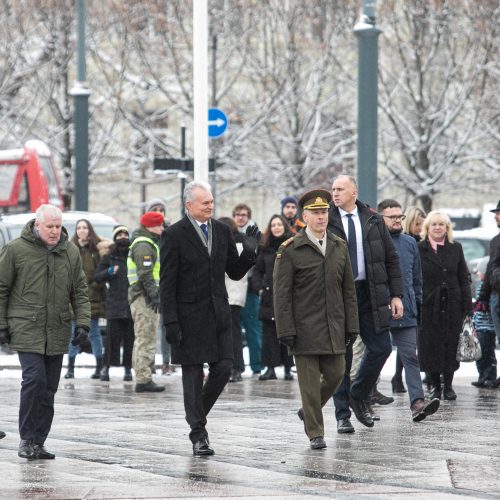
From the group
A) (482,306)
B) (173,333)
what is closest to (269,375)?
(482,306)

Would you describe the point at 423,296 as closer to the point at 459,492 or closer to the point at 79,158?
the point at 459,492

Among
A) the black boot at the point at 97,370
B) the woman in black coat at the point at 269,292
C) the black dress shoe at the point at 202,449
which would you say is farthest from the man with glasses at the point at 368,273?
the black boot at the point at 97,370

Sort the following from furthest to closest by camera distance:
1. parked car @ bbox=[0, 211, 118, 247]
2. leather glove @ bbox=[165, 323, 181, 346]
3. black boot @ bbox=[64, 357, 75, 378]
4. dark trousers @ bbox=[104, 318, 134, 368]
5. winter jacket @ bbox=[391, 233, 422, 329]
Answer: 1. parked car @ bbox=[0, 211, 118, 247]
2. black boot @ bbox=[64, 357, 75, 378]
3. dark trousers @ bbox=[104, 318, 134, 368]
4. winter jacket @ bbox=[391, 233, 422, 329]
5. leather glove @ bbox=[165, 323, 181, 346]

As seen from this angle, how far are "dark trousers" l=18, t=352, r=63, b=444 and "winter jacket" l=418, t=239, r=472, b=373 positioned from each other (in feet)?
16.3

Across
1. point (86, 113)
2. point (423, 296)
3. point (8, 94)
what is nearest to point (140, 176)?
point (8, 94)

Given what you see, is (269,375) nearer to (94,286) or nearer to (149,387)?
(149,387)

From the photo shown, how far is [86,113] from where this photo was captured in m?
26.0

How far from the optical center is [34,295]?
1005cm

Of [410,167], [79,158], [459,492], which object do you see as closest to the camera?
[459,492]

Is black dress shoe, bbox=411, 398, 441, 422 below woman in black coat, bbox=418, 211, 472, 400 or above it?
below

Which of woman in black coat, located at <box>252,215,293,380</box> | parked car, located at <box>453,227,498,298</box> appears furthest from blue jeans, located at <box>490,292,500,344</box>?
parked car, located at <box>453,227,498,298</box>

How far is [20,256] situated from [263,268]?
21.9 ft

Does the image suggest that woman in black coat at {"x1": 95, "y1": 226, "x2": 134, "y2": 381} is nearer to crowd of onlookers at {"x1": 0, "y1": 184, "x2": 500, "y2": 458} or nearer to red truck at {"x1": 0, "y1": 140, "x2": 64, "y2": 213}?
crowd of onlookers at {"x1": 0, "y1": 184, "x2": 500, "y2": 458}

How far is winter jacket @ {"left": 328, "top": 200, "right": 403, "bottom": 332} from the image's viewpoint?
11016 mm
